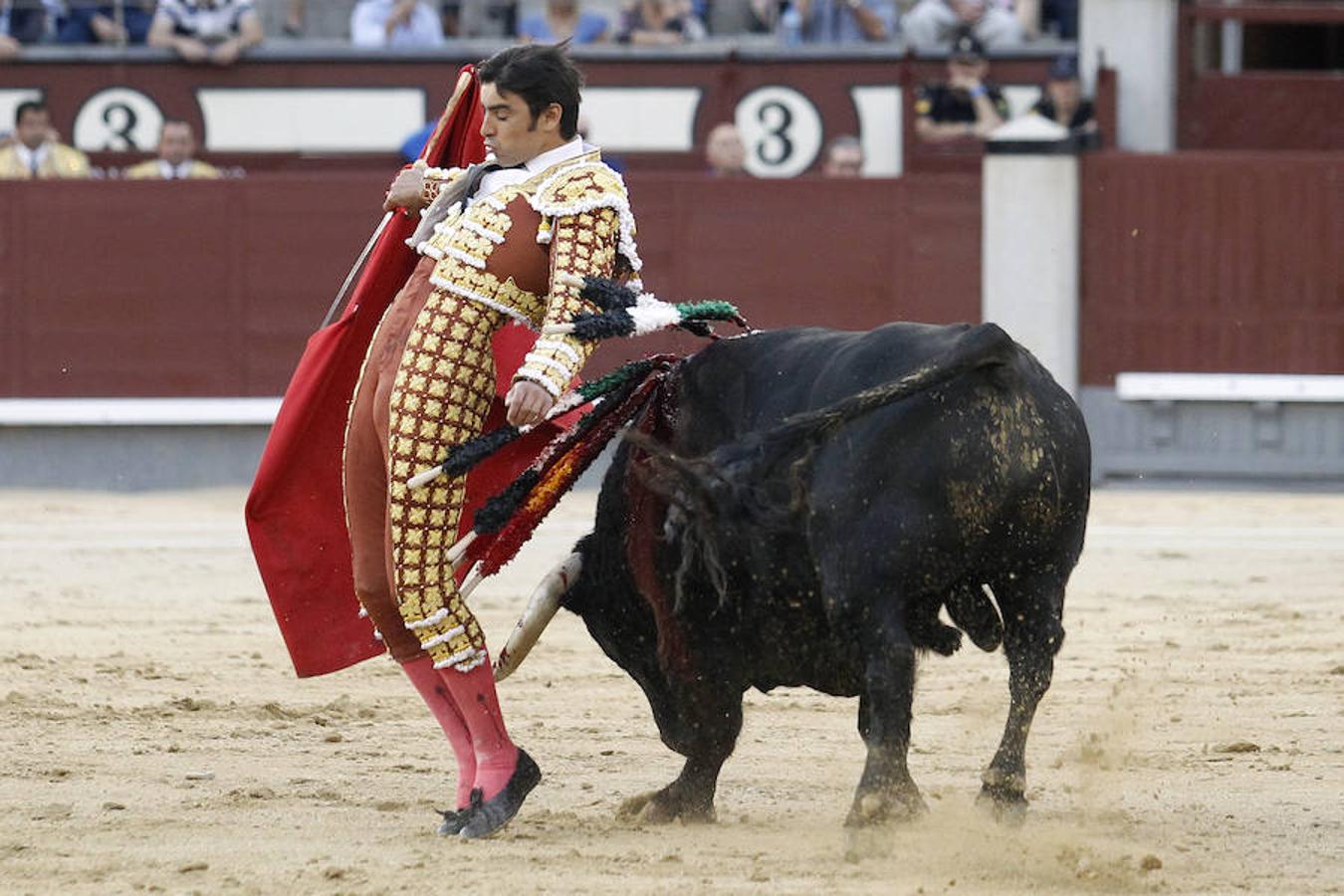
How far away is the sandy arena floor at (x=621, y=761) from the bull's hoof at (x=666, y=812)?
4 centimetres

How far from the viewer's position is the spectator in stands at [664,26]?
10641 mm

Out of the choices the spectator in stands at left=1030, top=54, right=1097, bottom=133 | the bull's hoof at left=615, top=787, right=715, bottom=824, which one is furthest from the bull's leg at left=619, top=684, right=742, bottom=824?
the spectator in stands at left=1030, top=54, right=1097, bottom=133

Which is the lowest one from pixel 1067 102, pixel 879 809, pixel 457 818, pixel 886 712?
pixel 457 818

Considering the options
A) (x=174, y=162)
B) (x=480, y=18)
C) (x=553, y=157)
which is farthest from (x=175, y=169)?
(x=553, y=157)

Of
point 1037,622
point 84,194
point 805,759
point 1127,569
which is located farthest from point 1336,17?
point 1037,622

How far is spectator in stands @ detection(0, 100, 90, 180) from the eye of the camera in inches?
391

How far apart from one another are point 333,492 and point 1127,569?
12.1ft

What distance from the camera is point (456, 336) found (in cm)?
361

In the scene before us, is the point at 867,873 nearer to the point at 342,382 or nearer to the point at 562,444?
the point at 562,444

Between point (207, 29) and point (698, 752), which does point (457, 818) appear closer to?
point (698, 752)

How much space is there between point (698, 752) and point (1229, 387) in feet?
20.1

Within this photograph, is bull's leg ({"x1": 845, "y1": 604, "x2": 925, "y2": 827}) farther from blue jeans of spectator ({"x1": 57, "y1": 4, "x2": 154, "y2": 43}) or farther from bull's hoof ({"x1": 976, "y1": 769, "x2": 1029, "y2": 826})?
blue jeans of spectator ({"x1": 57, "y1": 4, "x2": 154, "y2": 43})

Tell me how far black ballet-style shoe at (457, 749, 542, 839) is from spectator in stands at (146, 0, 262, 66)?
24.6 feet

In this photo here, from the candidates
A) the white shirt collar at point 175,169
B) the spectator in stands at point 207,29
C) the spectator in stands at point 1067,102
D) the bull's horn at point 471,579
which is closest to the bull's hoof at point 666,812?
the bull's horn at point 471,579
